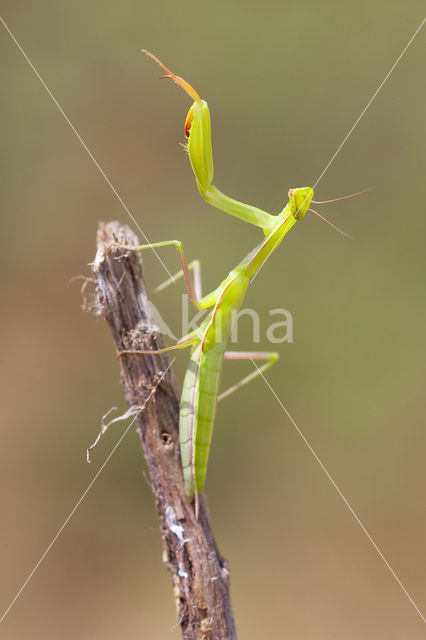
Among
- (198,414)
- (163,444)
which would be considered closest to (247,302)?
(198,414)

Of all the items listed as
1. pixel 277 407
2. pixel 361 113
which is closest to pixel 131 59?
pixel 361 113

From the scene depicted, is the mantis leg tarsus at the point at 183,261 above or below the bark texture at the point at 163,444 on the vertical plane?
above

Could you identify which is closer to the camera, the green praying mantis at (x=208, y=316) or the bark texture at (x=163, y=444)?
the bark texture at (x=163, y=444)

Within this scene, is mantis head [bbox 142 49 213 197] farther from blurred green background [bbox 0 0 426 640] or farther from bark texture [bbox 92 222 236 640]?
blurred green background [bbox 0 0 426 640]

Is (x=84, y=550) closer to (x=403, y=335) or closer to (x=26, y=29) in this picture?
(x=403, y=335)

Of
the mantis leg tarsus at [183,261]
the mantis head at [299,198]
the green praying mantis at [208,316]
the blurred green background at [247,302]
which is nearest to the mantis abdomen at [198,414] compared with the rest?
the green praying mantis at [208,316]

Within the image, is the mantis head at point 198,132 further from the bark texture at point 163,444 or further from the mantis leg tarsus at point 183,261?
the bark texture at point 163,444
